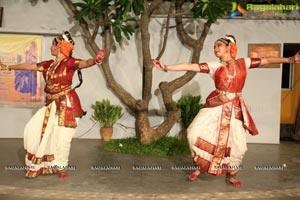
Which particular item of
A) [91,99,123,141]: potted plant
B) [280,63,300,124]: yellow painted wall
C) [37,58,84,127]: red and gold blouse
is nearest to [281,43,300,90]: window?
[280,63,300,124]: yellow painted wall

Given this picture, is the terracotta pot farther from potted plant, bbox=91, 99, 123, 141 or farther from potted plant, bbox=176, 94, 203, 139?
potted plant, bbox=176, 94, 203, 139

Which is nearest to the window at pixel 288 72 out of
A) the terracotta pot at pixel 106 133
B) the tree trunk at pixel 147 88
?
the tree trunk at pixel 147 88

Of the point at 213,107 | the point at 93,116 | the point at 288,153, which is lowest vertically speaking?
the point at 288,153

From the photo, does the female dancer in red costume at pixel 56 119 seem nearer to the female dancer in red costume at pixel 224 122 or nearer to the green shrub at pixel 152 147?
the female dancer in red costume at pixel 224 122

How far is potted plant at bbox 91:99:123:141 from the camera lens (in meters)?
7.37

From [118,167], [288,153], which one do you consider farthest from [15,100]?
[288,153]

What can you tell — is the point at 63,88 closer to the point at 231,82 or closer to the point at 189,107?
the point at 231,82

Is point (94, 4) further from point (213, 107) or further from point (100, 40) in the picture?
point (213, 107)

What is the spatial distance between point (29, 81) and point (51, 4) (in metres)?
1.58

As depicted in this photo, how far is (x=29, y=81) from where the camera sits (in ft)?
24.6

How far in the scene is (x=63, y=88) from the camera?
15.1 ft

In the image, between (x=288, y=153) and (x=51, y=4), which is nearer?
(x=288, y=153)

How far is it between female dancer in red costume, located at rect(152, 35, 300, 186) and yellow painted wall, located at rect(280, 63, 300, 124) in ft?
14.5

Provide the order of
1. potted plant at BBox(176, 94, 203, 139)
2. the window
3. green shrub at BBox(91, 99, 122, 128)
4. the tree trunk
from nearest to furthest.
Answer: the tree trunk
potted plant at BBox(176, 94, 203, 139)
green shrub at BBox(91, 99, 122, 128)
the window
